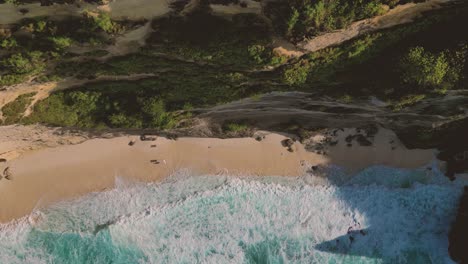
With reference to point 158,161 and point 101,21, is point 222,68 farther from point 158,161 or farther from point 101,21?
point 158,161

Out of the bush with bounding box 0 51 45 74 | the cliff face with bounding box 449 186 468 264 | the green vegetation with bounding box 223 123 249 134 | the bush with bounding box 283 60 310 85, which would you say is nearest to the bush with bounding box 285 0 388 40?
the bush with bounding box 283 60 310 85

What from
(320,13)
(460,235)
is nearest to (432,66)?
(320,13)

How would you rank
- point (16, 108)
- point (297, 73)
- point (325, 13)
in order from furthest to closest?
1. point (16, 108)
2. point (297, 73)
3. point (325, 13)

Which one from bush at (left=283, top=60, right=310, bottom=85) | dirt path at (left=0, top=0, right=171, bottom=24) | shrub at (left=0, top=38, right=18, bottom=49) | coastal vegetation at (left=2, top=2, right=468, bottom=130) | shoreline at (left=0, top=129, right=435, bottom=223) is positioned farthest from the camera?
shoreline at (left=0, top=129, right=435, bottom=223)

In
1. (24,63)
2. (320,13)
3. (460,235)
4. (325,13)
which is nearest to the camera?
(320,13)

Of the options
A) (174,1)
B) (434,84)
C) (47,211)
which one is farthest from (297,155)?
(47,211)

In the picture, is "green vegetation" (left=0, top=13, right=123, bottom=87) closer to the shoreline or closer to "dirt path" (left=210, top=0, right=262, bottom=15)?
"dirt path" (left=210, top=0, right=262, bottom=15)

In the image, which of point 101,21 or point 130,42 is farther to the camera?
point 130,42
